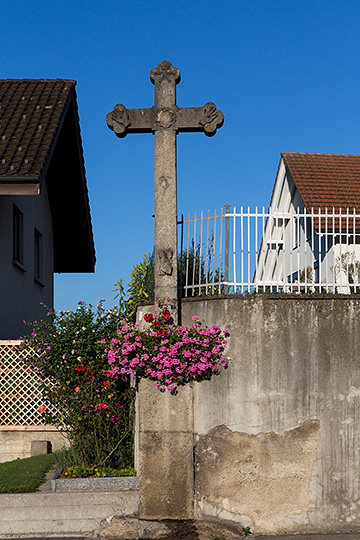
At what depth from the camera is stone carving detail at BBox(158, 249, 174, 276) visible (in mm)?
7246

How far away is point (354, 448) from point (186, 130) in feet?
12.6

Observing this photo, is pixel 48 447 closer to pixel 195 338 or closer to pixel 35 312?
pixel 195 338

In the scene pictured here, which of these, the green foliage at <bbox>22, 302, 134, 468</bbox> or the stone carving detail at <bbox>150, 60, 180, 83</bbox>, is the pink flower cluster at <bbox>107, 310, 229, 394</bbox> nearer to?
the green foliage at <bbox>22, 302, 134, 468</bbox>

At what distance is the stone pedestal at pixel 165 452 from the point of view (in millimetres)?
6977

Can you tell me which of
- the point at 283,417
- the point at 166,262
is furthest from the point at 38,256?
the point at 283,417

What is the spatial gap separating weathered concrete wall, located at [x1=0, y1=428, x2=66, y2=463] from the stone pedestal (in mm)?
3417

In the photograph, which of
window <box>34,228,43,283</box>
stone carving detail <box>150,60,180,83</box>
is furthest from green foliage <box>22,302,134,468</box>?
window <box>34,228,43,283</box>

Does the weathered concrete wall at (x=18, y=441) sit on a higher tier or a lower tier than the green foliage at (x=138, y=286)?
lower

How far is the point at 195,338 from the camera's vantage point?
275 inches

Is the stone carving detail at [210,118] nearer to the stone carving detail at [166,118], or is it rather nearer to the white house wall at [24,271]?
the stone carving detail at [166,118]

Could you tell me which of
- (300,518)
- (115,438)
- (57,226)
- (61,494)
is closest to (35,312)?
(57,226)

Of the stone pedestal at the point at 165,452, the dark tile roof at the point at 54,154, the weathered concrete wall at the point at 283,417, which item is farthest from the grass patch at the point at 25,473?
the dark tile roof at the point at 54,154

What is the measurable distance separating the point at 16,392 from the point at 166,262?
13.8ft

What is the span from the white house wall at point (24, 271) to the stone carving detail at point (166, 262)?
221 inches
